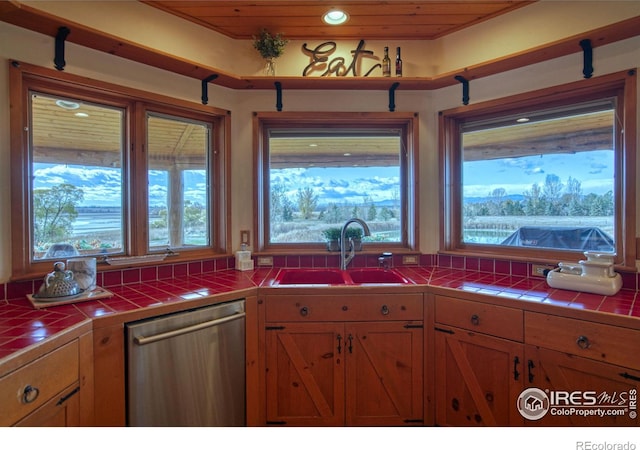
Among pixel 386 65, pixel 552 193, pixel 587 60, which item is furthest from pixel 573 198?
pixel 386 65

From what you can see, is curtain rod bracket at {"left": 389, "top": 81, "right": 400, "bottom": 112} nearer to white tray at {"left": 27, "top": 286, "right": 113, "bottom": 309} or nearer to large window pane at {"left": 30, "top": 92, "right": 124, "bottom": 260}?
large window pane at {"left": 30, "top": 92, "right": 124, "bottom": 260}

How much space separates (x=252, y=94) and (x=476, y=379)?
7.55 feet

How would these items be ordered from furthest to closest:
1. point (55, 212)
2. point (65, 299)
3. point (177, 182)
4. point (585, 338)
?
point (177, 182), point (55, 212), point (65, 299), point (585, 338)

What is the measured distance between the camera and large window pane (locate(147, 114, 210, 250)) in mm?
1994

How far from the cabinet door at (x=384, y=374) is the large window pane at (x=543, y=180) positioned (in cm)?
100

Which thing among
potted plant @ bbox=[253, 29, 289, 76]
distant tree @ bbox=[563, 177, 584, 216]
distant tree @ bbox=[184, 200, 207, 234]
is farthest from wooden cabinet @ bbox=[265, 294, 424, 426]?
potted plant @ bbox=[253, 29, 289, 76]

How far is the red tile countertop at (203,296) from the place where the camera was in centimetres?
115

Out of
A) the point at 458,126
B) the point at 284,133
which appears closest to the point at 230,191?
the point at 284,133

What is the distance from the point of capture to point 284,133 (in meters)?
2.37

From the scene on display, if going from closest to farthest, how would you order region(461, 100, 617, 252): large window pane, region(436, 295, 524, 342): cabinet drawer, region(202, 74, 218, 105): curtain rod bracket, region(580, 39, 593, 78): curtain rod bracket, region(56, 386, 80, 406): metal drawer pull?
1. region(56, 386, 80, 406): metal drawer pull
2. region(436, 295, 524, 342): cabinet drawer
3. region(580, 39, 593, 78): curtain rod bracket
4. region(461, 100, 617, 252): large window pane
5. region(202, 74, 218, 105): curtain rod bracket

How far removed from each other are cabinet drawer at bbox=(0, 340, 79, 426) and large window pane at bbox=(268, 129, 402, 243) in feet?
4.67

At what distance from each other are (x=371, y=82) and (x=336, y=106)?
0.99 feet

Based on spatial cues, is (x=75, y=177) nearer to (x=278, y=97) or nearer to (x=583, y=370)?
(x=278, y=97)

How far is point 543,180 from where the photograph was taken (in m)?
1.98
